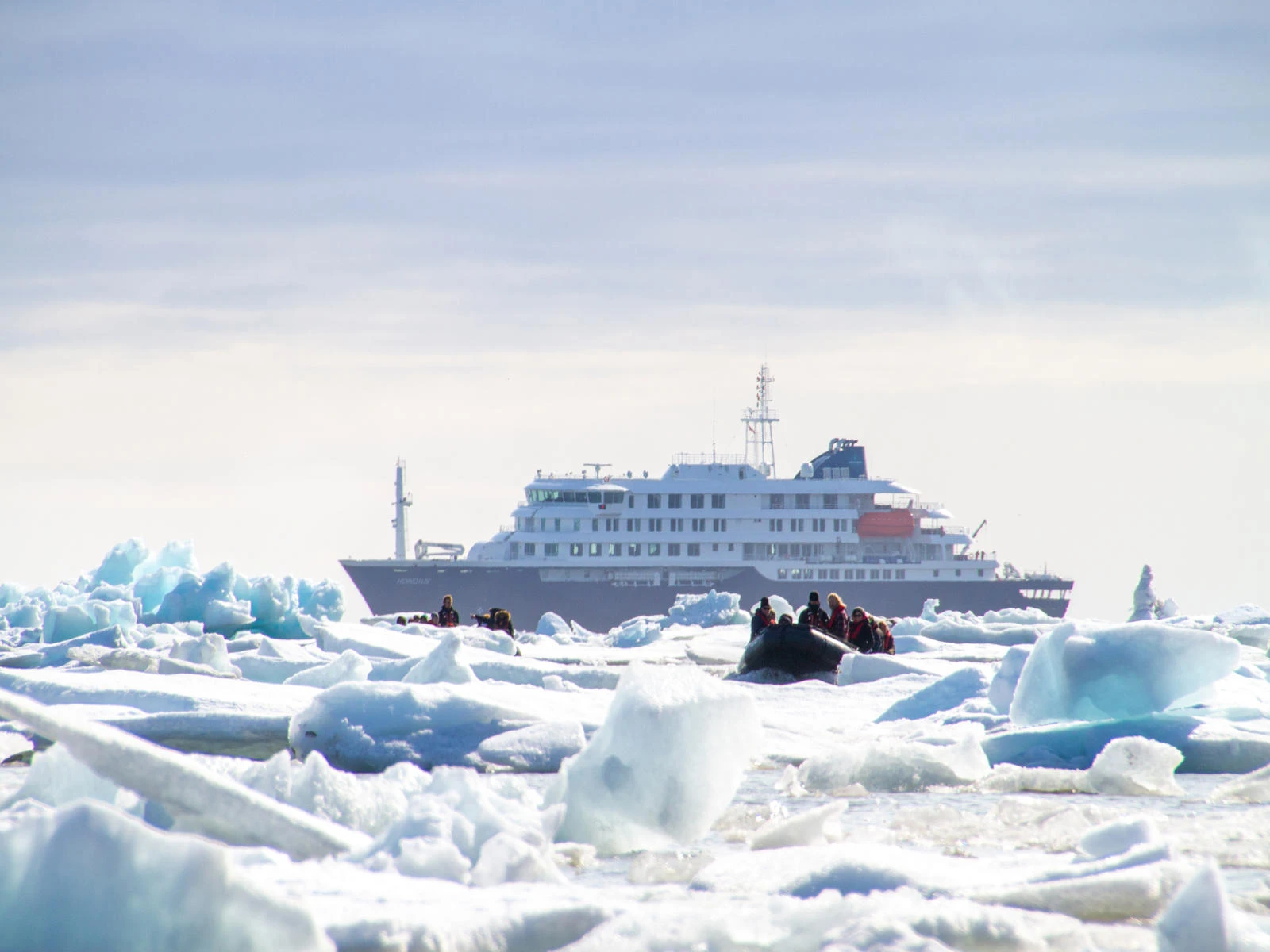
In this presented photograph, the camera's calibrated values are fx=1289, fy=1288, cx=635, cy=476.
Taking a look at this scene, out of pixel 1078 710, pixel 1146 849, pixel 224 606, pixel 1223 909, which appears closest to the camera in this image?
pixel 1223 909

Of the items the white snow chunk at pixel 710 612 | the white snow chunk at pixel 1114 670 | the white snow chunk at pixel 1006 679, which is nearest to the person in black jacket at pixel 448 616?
the white snow chunk at pixel 710 612

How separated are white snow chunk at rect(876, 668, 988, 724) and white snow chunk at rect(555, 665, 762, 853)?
4.74 meters

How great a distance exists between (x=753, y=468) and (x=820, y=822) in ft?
136

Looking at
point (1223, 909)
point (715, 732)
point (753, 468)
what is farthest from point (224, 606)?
point (753, 468)

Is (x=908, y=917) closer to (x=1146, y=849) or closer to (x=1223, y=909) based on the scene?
(x=1223, y=909)

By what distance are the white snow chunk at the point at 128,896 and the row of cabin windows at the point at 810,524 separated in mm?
42061

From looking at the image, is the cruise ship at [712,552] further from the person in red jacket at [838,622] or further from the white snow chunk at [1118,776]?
the white snow chunk at [1118,776]

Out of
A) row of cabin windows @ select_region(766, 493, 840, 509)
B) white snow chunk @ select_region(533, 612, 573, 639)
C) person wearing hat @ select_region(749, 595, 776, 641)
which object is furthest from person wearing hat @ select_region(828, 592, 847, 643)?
row of cabin windows @ select_region(766, 493, 840, 509)

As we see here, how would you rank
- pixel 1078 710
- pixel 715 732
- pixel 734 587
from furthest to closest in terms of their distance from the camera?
pixel 734 587
pixel 1078 710
pixel 715 732

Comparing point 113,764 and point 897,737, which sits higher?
point 113,764

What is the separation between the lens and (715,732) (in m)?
3.73

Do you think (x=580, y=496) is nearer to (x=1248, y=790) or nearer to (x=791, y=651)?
(x=791, y=651)

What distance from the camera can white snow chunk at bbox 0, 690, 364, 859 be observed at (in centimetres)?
275

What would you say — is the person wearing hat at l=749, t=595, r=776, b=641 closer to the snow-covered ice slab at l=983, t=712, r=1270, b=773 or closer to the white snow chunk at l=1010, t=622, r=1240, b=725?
the white snow chunk at l=1010, t=622, r=1240, b=725
